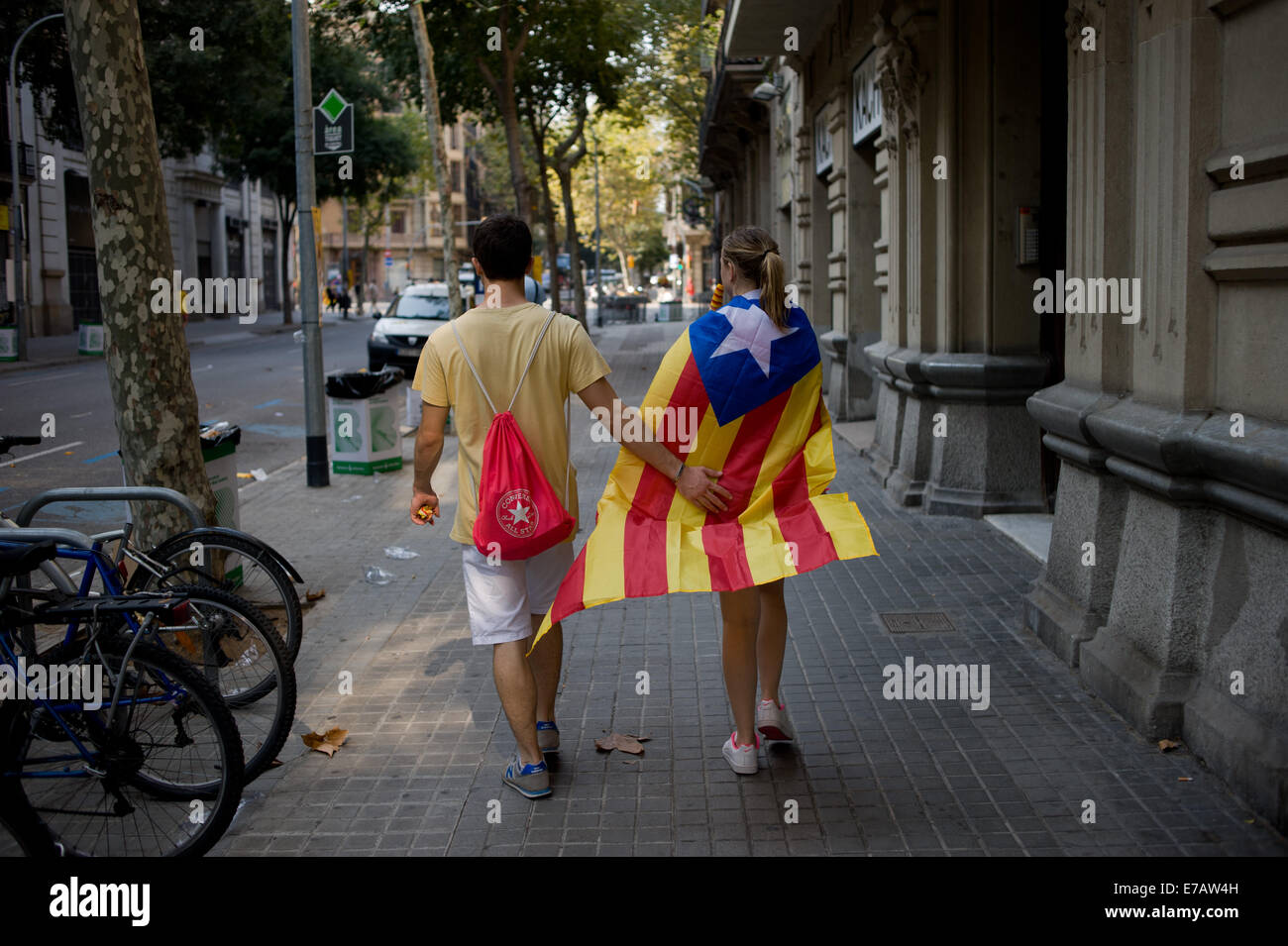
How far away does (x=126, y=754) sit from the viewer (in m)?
4.00

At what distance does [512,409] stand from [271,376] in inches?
869

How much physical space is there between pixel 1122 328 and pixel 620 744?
2807mm

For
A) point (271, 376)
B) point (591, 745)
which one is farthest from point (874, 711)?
point (271, 376)

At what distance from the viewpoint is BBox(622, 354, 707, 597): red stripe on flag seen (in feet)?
14.1

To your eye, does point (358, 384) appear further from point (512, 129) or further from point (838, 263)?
point (512, 129)

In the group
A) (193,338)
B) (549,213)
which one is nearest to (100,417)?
(549,213)

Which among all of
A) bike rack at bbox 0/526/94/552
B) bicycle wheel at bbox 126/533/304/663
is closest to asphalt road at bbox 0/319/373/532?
bicycle wheel at bbox 126/533/304/663

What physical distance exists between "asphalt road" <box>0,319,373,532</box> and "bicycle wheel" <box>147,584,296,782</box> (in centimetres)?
225

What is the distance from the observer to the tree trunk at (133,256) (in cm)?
613

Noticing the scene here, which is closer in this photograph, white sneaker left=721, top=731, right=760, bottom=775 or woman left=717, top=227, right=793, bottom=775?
woman left=717, top=227, right=793, bottom=775

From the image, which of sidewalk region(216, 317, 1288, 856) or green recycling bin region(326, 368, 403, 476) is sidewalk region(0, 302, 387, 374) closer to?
green recycling bin region(326, 368, 403, 476)

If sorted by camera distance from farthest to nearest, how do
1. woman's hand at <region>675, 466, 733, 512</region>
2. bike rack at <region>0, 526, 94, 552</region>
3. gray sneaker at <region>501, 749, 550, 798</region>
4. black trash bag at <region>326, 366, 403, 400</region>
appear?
black trash bag at <region>326, 366, 403, 400</region>
gray sneaker at <region>501, 749, 550, 798</region>
woman's hand at <region>675, 466, 733, 512</region>
bike rack at <region>0, 526, 94, 552</region>

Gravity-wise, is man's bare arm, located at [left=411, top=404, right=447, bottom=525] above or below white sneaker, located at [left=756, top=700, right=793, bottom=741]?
above
